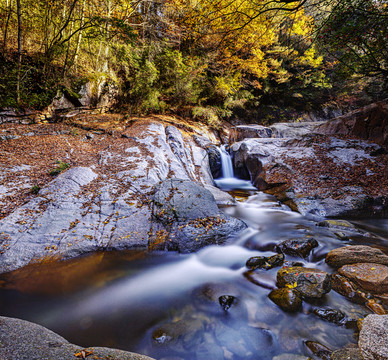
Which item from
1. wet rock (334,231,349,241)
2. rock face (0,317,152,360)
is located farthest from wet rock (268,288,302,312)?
wet rock (334,231,349,241)

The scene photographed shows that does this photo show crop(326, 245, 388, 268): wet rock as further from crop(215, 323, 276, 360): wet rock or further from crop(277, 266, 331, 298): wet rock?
crop(215, 323, 276, 360): wet rock

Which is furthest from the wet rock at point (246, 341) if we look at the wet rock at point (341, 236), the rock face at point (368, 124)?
the rock face at point (368, 124)

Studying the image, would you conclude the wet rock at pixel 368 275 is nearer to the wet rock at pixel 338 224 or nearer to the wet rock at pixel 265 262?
the wet rock at pixel 265 262

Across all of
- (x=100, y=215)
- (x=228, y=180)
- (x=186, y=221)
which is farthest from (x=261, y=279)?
(x=228, y=180)

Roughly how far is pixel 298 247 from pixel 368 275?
1.21m

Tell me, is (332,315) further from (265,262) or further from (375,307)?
(265,262)

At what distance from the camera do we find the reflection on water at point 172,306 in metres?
2.48

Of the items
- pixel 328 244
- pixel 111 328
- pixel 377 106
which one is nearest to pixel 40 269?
pixel 111 328

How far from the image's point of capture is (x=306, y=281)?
10.1ft

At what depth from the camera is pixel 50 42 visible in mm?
8797

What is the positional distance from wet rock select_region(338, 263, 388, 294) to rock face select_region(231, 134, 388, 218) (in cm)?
297

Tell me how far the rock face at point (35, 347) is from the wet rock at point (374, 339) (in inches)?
86.6

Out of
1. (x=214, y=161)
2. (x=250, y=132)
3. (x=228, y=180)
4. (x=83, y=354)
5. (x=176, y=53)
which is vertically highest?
(x=176, y=53)

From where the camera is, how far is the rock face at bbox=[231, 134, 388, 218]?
6.08m
